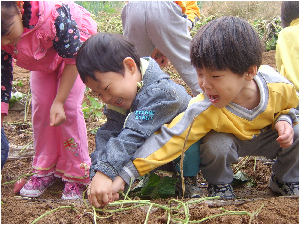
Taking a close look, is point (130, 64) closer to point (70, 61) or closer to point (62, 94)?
point (70, 61)

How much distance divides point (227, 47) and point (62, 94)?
96cm

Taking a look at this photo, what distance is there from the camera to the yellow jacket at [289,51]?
227cm

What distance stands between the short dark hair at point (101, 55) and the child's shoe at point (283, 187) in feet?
3.51

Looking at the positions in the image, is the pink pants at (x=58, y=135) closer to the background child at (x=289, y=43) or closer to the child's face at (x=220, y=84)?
the child's face at (x=220, y=84)

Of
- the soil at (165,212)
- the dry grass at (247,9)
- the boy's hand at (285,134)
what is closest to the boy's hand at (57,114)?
the soil at (165,212)

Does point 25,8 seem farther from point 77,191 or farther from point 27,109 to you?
point 27,109

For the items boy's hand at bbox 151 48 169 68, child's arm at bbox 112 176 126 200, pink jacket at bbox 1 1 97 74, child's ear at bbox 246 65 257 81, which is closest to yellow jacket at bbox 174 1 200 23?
boy's hand at bbox 151 48 169 68

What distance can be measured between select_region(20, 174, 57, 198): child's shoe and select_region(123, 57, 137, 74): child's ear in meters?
1.03

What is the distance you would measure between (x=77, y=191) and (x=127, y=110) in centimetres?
66

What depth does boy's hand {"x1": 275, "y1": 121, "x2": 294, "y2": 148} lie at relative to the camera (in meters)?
1.55

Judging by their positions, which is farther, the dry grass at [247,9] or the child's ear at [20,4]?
the dry grass at [247,9]

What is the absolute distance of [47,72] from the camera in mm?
2096

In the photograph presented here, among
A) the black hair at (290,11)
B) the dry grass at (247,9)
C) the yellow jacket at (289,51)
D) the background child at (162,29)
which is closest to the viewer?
the yellow jacket at (289,51)

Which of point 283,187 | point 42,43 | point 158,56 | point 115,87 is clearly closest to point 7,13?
point 42,43
